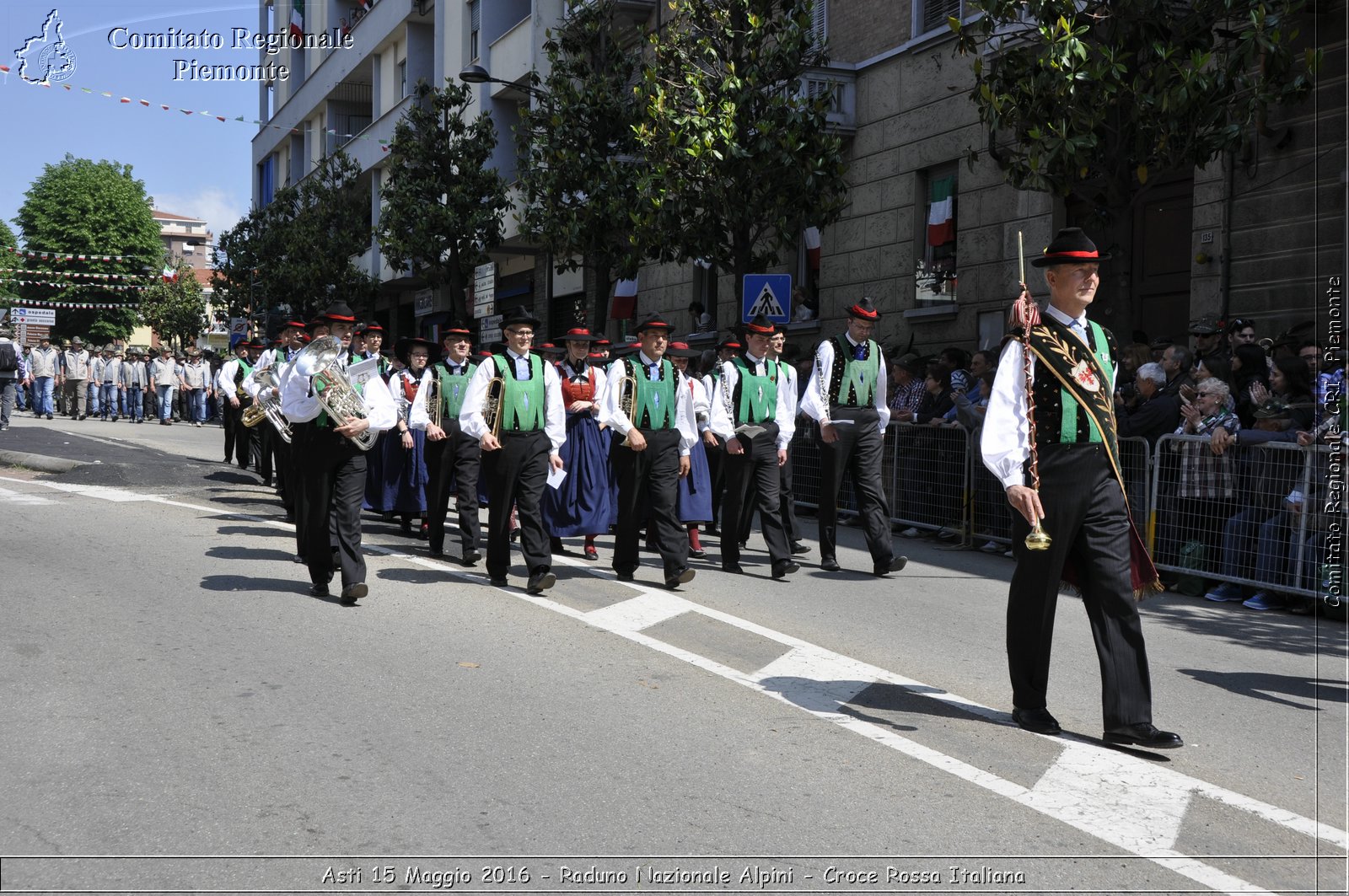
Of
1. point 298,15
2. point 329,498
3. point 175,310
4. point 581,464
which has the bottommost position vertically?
point 329,498

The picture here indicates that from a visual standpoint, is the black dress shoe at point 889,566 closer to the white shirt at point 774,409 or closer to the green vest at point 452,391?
the white shirt at point 774,409

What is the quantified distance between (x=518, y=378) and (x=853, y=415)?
306 centimetres

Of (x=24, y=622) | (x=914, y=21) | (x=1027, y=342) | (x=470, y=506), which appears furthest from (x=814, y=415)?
(x=914, y=21)

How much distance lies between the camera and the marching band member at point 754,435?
10789mm

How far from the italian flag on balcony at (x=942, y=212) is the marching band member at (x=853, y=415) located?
8.90m

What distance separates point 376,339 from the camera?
40.4 feet

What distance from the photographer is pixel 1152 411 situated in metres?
11.2

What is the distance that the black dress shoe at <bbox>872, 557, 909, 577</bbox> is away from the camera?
35.9 ft

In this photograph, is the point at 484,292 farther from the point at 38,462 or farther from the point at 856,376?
the point at 856,376

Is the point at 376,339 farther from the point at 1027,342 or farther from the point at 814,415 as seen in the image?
the point at 1027,342

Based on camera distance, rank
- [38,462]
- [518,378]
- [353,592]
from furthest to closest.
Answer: [38,462] → [518,378] → [353,592]

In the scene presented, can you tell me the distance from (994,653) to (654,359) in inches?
145

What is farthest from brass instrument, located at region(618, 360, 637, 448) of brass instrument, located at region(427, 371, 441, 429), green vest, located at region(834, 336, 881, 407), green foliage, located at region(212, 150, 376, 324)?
green foliage, located at region(212, 150, 376, 324)

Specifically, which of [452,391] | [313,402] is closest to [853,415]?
[452,391]
